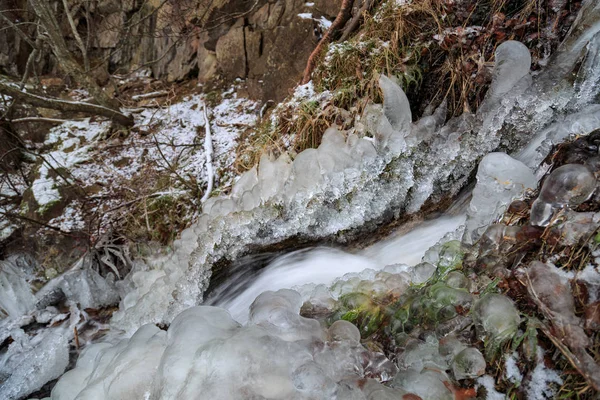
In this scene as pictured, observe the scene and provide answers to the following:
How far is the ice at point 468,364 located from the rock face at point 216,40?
13.3 feet

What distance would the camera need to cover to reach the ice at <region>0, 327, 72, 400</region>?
7.48 feet

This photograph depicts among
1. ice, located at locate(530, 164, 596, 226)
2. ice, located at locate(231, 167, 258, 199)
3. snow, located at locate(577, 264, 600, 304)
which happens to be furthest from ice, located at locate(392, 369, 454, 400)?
ice, located at locate(231, 167, 258, 199)

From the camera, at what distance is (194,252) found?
8.71ft

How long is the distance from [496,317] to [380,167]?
52.3 inches

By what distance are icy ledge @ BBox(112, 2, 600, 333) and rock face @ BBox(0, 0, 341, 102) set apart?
2566 mm

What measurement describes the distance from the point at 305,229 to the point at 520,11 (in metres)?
1.79

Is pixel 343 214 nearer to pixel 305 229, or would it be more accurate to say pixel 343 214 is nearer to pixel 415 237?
pixel 305 229

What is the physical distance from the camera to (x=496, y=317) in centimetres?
103

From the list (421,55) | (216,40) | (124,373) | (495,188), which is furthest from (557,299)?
(216,40)

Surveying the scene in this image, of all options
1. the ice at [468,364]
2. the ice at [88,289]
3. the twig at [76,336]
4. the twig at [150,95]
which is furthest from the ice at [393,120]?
the twig at [150,95]

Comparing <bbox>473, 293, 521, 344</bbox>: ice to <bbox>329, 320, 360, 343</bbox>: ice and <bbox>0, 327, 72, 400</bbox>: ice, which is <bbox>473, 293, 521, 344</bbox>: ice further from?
<bbox>0, 327, 72, 400</bbox>: ice

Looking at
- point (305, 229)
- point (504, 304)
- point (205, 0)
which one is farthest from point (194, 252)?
point (205, 0)

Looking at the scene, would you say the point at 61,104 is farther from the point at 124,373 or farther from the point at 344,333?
the point at 344,333

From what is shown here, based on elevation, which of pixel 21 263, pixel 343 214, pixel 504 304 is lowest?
pixel 21 263
